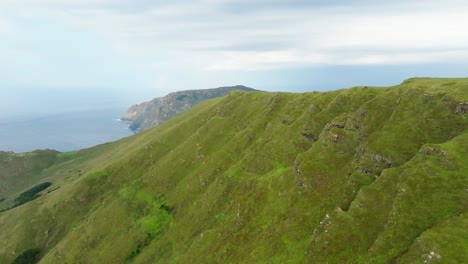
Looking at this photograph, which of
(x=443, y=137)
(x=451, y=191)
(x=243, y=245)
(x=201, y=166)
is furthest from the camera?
(x=201, y=166)

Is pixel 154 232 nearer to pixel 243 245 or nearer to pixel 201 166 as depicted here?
Result: pixel 201 166

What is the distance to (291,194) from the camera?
114 metres

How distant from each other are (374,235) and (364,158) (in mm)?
29608

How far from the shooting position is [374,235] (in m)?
80.9

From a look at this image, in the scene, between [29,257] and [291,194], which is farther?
[29,257]

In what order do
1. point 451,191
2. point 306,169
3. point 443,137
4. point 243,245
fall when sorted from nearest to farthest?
point 451,191 → point 443,137 → point 243,245 → point 306,169

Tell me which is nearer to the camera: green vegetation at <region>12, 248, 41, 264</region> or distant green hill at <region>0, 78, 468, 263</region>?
distant green hill at <region>0, 78, 468, 263</region>

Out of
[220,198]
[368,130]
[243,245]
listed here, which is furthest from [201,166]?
[368,130]

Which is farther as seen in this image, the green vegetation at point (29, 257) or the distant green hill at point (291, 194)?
the green vegetation at point (29, 257)

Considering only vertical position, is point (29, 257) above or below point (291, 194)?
below

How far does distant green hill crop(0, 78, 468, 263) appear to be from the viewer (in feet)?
265

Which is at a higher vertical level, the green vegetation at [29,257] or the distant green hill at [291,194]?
the distant green hill at [291,194]

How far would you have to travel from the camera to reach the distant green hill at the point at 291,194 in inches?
3184

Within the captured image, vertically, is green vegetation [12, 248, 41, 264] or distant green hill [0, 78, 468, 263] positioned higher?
distant green hill [0, 78, 468, 263]
